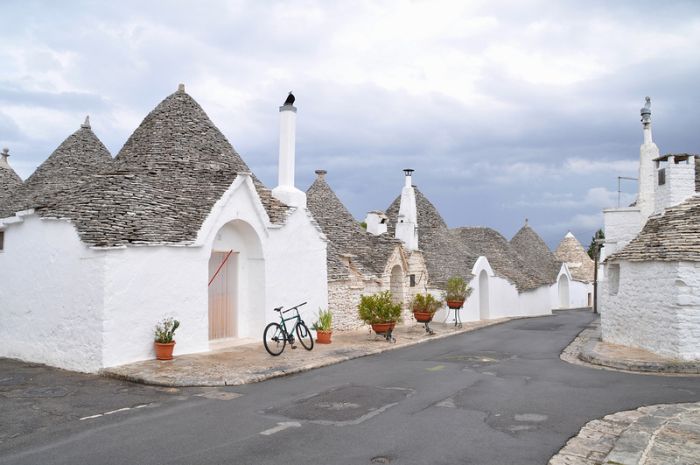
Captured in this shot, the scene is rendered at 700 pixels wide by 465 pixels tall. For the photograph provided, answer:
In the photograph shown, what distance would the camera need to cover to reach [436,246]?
28484 millimetres

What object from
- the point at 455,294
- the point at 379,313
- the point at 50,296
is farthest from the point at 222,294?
the point at 455,294

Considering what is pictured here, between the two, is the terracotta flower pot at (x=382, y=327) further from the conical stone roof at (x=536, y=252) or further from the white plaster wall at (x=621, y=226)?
the conical stone roof at (x=536, y=252)

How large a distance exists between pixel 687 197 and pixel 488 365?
8.28 meters

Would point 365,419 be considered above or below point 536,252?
below

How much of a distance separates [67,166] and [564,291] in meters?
39.9

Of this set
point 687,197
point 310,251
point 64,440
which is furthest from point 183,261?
point 687,197

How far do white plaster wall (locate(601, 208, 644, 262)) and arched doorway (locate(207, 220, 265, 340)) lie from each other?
1243cm

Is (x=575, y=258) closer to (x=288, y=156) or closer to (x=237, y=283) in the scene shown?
(x=288, y=156)

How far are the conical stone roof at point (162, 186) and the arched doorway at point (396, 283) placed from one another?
8.86 metres

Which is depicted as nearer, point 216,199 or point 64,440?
point 64,440

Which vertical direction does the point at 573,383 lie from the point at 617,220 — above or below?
below

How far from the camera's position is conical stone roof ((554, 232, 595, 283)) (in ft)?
164

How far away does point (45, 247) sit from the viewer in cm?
1208

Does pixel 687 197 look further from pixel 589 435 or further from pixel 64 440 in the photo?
pixel 64 440
